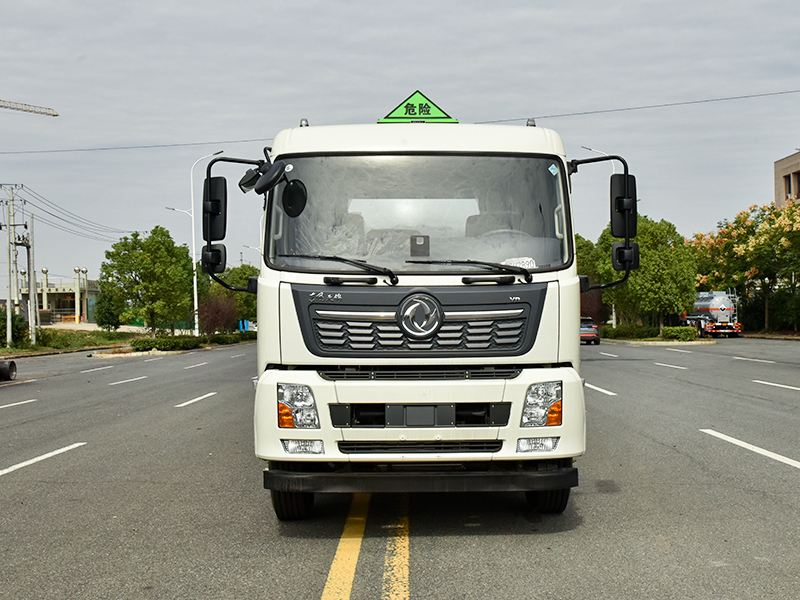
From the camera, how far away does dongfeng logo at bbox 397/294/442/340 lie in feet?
16.3

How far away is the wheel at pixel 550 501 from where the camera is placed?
18.4 feet

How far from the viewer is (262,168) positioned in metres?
5.62

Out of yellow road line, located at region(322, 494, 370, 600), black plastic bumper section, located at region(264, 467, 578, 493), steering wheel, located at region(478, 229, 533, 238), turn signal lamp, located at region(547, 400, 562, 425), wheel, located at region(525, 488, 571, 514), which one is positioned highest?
steering wheel, located at region(478, 229, 533, 238)

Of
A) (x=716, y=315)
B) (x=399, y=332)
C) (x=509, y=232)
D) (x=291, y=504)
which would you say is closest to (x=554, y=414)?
(x=399, y=332)

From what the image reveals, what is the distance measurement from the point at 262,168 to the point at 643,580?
355 cm

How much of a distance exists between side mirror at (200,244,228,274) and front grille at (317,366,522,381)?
123 centimetres

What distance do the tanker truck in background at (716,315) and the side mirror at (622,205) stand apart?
4381cm

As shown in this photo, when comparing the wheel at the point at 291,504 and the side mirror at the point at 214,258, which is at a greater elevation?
the side mirror at the point at 214,258

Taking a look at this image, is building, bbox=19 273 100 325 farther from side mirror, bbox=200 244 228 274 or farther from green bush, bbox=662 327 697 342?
side mirror, bbox=200 244 228 274

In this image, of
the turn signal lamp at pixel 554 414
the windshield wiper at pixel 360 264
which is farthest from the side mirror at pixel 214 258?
the turn signal lamp at pixel 554 414

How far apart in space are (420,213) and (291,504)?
2.18 m

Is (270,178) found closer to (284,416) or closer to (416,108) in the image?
(284,416)

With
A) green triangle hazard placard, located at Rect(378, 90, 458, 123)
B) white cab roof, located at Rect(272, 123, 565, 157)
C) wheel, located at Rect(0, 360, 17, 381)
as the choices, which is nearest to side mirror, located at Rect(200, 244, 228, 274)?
white cab roof, located at Rect(272, 123, 565, 157)

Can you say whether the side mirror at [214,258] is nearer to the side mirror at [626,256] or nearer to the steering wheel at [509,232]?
the steering wheel at [509,232]
